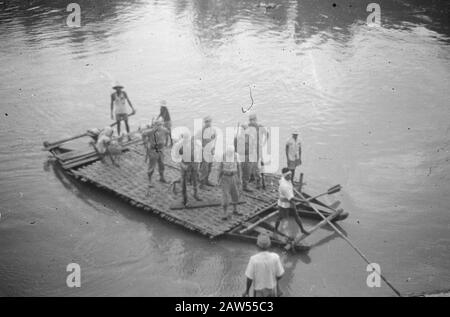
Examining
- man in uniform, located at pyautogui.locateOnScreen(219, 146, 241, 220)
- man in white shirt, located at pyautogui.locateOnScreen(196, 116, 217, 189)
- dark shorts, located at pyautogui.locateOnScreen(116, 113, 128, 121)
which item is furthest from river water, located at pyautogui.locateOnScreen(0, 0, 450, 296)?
→ dark shorts, located at pyautogui.locateOnScreen(116, 113, 128, 121)

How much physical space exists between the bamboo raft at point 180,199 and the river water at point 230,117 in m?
0.49

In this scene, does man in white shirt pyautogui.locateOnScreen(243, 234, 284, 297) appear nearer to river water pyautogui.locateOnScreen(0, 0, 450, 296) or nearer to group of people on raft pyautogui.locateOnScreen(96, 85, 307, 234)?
river water pyautogui.locateOnScreen(0, 0, 450, 296)

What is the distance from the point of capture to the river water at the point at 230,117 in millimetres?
9125

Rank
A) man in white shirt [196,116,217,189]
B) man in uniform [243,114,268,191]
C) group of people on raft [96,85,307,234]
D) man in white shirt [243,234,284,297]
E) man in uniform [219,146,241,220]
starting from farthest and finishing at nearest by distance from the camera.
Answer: man in white shirt [196,116,217,189]
man in uniform [243,114,268,191]
group of people on raft [96,85,307,234]
man in uniform [219,146,241,220]
man in white shirt [243,234,284,297]

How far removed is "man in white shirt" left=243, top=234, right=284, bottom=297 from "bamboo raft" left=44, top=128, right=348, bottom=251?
2.71m

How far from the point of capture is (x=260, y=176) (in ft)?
37.6

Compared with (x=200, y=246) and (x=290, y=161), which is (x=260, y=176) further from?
(x=200, y=246)

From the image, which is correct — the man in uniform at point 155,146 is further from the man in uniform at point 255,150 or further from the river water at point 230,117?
the man in uniform at point 255,150

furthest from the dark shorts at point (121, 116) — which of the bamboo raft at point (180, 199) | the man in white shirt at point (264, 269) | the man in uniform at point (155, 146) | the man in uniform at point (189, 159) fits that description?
the man in white shirt at point (264, 269)

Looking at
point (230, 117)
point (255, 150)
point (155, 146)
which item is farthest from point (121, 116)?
point (255, 150)

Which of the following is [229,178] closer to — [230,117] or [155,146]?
[155,146]

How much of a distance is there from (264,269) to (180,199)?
175 inches

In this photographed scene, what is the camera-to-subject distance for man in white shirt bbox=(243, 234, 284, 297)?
643 cm

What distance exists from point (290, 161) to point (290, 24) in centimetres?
1868
